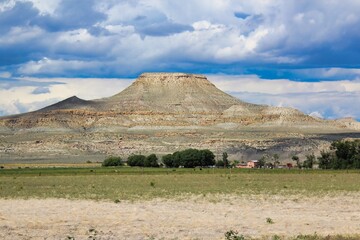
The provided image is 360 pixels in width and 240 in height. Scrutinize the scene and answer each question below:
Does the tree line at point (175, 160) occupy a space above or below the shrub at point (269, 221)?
above

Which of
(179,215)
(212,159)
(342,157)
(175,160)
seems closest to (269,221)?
(179,215)

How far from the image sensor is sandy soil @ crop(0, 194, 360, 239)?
26.6 m

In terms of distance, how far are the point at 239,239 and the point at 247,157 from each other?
176m

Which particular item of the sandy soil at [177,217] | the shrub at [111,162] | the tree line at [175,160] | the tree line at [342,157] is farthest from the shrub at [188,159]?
the sandy soil at [177,217]

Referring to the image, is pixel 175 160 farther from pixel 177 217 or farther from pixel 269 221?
pixel 269 221

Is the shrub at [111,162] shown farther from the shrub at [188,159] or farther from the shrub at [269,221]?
the shrub at [269,221]

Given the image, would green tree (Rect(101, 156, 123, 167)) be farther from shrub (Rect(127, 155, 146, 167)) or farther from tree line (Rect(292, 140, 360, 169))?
tree line (Rect(292, 140, 360, 169))

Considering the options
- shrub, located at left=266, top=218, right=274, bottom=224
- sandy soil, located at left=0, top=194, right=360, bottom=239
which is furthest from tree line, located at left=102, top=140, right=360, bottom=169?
shrub, located at left=266, top=218, right=274, bottom=224

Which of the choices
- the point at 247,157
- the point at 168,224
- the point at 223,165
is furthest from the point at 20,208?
the point at 247,157

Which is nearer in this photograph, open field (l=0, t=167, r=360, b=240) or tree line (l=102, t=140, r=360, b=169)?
open field (l=0, t=167, r=360, b=240)

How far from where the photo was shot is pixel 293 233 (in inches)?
1021

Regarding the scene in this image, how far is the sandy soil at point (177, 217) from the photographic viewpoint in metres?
26.6

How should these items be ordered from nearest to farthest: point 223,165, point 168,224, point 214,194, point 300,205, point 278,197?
point 168,224 → point 300,205 → point 278,197 → point 214,194 → point 223,165

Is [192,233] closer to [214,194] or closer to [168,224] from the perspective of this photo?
[168,224]
